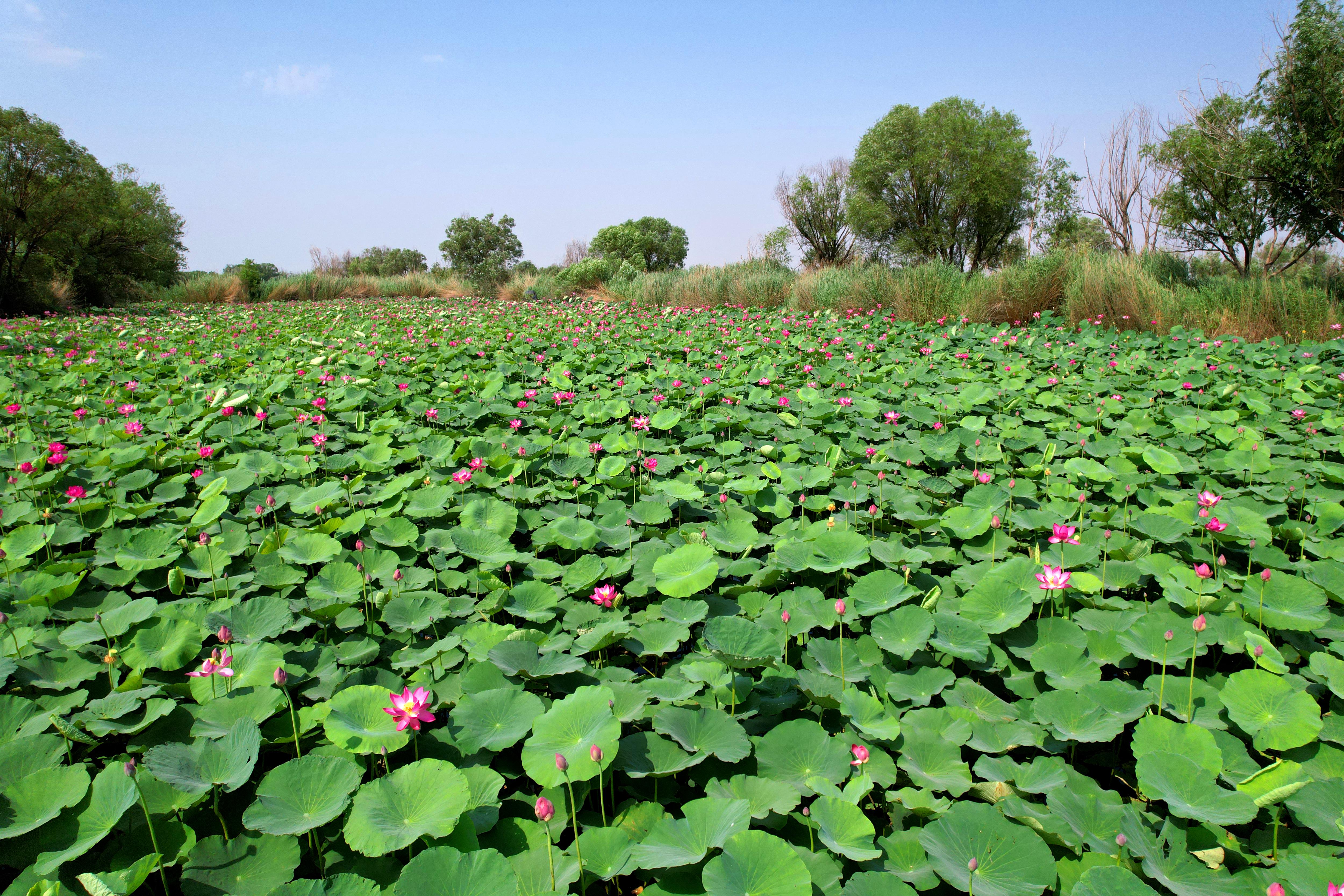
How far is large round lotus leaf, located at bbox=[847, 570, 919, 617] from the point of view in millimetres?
1618

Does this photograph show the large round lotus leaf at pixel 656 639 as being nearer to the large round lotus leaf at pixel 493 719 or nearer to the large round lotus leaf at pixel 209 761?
the large round lotus leaf at pixel 493 719

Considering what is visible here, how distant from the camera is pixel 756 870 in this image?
2.82 ft

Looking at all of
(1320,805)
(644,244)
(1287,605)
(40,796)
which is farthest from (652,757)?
(644,244)

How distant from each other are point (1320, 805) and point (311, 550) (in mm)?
2328

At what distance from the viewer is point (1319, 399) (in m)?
3.77

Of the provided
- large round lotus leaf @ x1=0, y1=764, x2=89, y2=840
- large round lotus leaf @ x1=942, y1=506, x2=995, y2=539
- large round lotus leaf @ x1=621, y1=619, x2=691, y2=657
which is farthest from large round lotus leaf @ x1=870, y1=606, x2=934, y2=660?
large round lotus leaf @ x1=0, y1=764, x2=89, y2=840

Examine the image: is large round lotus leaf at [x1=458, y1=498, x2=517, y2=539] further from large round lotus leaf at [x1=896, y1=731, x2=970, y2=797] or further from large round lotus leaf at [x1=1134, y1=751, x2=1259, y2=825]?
large round lotus leaf at [x1=1134, y1=751, x2=1259, y2=825]

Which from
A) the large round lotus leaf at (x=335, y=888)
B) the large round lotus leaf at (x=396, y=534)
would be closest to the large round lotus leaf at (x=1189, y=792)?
the large round lotus leaf at (x=335, y=888)

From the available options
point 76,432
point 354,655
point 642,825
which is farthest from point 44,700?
point 76,432

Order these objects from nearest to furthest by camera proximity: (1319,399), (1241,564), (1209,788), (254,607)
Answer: (1209,788) → (254,607) → (1241,564) → (1319,399)

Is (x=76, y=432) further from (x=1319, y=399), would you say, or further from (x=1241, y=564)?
(x=1319, y=399)

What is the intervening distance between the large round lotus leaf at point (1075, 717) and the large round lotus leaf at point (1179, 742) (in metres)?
0.04

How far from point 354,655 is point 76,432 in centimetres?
292

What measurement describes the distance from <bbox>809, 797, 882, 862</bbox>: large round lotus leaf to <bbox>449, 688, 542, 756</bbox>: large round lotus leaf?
531 mm
